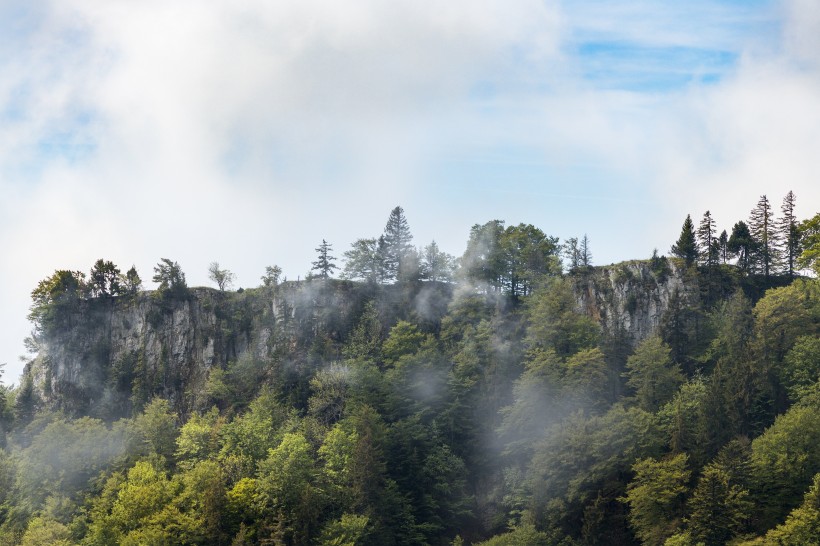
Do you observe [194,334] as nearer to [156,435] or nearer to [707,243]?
[156,435]

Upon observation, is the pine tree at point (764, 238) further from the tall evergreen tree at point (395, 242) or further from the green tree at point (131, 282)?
the green tree at point (131, 282)

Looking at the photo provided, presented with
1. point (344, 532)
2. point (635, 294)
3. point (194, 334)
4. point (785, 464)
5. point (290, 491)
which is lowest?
point (344, 532)

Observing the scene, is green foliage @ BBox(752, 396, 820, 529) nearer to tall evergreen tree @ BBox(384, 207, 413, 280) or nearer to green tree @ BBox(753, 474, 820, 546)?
green tree @ BBox(753, 474, 820, 546)

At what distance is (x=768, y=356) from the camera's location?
73.6 m

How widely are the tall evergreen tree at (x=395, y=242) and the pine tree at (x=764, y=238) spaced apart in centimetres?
4058

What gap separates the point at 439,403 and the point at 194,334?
35.9 meters

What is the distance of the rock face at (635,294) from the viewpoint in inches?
3479

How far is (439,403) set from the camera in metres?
85.2

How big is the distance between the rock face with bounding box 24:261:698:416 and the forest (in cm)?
30

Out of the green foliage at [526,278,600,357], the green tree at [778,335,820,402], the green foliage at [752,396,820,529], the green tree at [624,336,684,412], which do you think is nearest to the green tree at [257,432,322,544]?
the green foliage at [526,278,600,357]

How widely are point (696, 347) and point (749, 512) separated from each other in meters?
25.9

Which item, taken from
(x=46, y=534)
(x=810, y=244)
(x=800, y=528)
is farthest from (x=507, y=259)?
(x=46, y=534)

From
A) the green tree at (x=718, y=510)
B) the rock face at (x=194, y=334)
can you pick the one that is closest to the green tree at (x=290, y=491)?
the rock face at (x=194, y=334)

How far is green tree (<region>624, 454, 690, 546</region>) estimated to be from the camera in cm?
Answer: 6288
